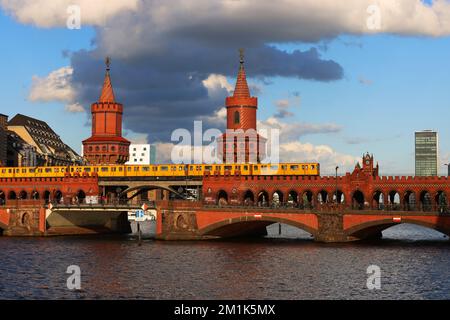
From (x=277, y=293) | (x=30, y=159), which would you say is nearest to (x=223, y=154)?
(x=30, y=159)

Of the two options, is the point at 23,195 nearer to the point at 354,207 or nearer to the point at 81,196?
the point at 81,196

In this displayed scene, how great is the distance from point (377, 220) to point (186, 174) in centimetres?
3858

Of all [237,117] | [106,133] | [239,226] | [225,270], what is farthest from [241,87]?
[225,270]

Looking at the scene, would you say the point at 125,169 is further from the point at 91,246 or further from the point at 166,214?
the point at 91,246

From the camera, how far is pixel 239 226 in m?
111

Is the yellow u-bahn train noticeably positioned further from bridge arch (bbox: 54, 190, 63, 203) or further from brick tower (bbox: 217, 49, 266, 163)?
brick tower (bbox: 217, 49, 266, 163)

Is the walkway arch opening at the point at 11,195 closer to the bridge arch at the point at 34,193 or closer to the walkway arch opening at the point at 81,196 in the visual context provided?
the bridge arch at the point at 34,193

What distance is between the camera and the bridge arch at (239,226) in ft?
329

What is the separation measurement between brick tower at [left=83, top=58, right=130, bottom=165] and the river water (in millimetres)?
46178

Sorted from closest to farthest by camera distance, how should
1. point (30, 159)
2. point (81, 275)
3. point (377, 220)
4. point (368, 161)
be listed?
point (81, 275)
point (377, 220)
point (368, 161)
point (30, 159)

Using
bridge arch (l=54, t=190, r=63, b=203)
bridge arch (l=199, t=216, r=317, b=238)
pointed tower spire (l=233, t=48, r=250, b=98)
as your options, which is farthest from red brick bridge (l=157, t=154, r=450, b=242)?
bridge arch (l=54, t=190, r=63, b=203)

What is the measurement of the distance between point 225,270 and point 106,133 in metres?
84.3

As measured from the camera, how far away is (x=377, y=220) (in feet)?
311

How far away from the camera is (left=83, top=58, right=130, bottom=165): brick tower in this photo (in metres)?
148
